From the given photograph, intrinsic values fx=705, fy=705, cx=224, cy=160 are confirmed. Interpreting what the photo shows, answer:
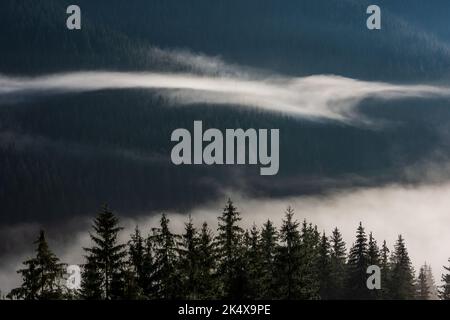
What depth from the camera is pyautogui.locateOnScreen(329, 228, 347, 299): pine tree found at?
92100 mm

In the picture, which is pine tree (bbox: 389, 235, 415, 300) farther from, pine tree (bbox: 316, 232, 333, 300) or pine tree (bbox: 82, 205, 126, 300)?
pine tree (bbox: 82, 205, 126, 300)

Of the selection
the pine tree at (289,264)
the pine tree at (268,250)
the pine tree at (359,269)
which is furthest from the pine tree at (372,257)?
the pine tree at (289,264)

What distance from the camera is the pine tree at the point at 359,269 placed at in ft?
286

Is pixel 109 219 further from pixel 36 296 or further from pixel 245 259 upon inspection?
pixel 245 259

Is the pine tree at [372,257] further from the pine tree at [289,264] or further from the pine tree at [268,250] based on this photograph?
the pine tree at [289,264]

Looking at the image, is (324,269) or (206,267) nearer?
(206,267)

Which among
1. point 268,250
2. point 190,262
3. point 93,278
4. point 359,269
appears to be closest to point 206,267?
point 190,262

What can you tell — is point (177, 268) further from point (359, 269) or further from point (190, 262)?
point (359, 269)

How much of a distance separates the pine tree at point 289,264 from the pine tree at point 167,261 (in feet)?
30.4

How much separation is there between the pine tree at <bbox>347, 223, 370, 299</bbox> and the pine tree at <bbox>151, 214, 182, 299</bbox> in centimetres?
3959

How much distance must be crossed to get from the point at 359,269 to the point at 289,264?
33.3 meters

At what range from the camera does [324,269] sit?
91.4 meters
